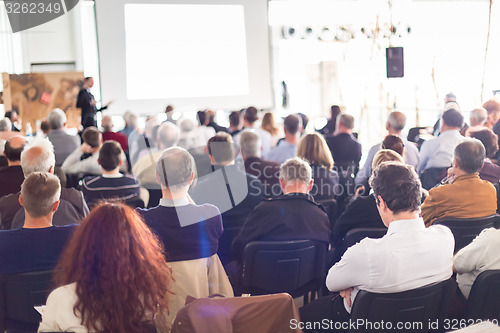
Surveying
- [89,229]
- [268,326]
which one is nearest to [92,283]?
[89,229]

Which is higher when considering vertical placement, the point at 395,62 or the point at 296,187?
the point at 395,62

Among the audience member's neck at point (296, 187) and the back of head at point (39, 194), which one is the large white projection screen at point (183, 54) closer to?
the audience member's neck at point (296, 187)

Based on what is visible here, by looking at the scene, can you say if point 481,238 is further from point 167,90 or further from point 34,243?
point 167,90

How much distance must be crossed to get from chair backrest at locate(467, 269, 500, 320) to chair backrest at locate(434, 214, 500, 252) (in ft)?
2.33

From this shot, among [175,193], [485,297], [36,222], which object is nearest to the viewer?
[485,297]

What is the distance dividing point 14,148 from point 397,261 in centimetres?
324

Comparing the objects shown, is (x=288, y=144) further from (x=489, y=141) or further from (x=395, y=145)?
(x=489, y=141)

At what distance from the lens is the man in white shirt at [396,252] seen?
85.8 inches

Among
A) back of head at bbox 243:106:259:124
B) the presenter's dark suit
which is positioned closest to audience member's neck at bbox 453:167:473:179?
back of head at bbox 243:106:259:124

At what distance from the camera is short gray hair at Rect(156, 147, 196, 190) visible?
2824mm

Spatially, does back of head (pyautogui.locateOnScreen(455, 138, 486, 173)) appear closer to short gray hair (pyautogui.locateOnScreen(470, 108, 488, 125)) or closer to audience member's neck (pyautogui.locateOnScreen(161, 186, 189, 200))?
audience member's neck (pyautogui.locateOnScreen(161, 186, 189, 200))

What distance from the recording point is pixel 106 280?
1.67 m

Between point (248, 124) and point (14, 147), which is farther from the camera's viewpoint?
point (248, 124)

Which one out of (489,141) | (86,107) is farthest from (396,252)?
(86,107)
